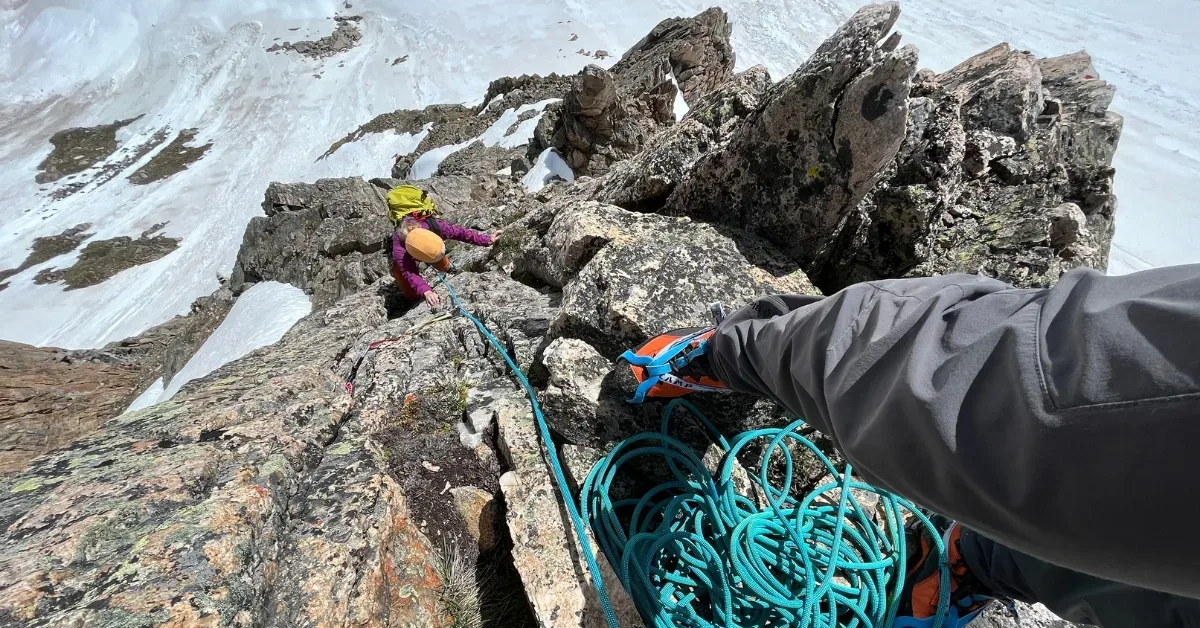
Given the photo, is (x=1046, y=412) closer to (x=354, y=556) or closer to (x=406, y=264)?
(x=354, y=556)

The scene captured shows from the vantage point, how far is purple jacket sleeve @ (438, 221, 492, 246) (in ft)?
22.1

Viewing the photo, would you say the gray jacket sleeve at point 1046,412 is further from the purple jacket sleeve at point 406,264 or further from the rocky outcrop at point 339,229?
the rocky outcrop at point 339,229

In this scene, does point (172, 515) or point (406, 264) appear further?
point (406, 264)

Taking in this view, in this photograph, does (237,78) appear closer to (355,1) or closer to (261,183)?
(355,1)

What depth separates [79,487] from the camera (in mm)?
2449

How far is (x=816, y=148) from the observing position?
362cm

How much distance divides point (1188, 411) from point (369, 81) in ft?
149

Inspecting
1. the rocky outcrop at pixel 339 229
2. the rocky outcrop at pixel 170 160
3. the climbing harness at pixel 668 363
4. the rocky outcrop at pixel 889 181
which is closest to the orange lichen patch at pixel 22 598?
the climbing harness at pixel 668 363

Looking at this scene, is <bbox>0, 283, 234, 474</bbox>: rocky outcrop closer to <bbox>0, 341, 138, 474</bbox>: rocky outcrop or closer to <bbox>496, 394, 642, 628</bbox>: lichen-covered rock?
<bbox>0, 341, 138, 474</bbox>: rocky outcrop

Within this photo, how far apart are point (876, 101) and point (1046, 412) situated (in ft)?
8.99

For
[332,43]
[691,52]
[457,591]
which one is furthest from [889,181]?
[332,43]

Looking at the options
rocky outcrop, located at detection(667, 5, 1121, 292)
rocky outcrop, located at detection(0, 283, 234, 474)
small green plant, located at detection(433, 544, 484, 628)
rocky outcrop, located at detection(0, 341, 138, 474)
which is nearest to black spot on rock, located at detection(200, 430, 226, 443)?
small green plant, located at detection(433, 544, 484, 628)

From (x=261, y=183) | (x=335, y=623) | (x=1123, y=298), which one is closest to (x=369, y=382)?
(x=335, y=623)

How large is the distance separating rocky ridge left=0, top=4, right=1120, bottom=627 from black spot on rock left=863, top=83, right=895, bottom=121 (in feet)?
0.04
